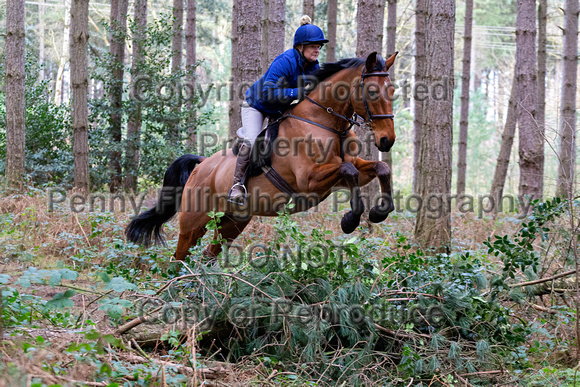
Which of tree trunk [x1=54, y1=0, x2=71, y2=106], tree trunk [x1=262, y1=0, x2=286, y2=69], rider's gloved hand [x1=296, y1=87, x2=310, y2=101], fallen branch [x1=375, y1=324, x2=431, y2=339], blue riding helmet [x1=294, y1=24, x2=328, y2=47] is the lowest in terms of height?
fallen branch [x1=375, y1=324, x2=431, y2=339]

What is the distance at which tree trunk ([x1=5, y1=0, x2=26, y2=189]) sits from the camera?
Answer: 485 inches

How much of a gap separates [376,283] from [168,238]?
5464mm

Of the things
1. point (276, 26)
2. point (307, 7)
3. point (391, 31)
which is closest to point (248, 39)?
point (276, 26)

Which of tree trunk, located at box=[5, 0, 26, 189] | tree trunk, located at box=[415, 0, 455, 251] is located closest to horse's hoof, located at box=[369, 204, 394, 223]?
tree trunk, located at box=[415, 0, 455, 251]

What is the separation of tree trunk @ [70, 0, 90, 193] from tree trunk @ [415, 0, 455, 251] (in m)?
7.26

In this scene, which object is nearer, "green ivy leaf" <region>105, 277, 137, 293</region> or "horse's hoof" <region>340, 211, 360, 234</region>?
"green ivy leaf" <region>105, 277, 137, 293</region>

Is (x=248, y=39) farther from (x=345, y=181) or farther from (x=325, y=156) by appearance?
(x=345, y=181)

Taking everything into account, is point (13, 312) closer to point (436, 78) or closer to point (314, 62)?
point (314, 62)

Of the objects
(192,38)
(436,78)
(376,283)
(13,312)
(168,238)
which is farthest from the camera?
(192,38)

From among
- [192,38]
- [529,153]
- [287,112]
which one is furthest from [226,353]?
[192,38]

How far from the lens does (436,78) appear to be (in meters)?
7.68

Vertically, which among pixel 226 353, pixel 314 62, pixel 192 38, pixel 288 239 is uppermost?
pixel 192 38

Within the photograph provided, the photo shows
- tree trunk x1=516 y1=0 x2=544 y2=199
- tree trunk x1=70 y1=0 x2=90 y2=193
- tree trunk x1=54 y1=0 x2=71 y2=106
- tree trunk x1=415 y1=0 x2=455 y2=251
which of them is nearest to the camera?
tree trunk x1=415 y1=0 x2=455 y2=251

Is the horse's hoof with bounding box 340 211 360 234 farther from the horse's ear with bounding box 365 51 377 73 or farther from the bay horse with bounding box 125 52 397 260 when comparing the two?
the horse's ear with bounding box 365 51 377 73
